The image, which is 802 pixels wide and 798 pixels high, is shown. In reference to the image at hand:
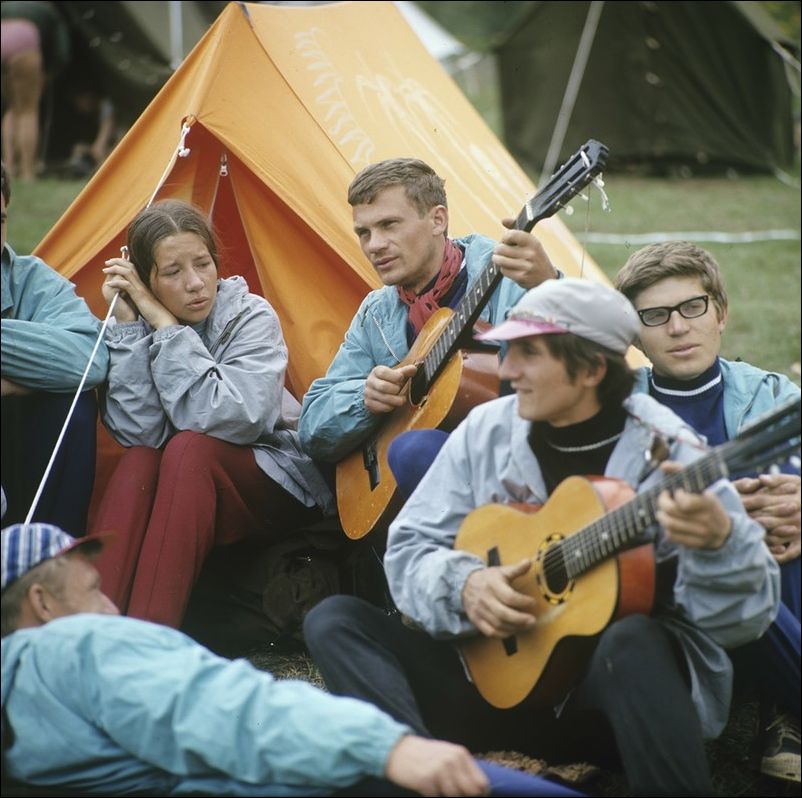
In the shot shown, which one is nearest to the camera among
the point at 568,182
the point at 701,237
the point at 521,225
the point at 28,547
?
the point at 28,547

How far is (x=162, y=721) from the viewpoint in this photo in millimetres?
2771

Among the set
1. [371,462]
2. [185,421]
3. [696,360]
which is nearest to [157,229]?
[185,421]

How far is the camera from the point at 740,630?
2.96 m

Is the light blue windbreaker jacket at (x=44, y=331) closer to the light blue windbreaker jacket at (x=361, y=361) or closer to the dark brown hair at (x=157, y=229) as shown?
the dark brown hair at (x=157, y=229)

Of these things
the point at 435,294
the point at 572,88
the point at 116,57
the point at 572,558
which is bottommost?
Answer: the point at 572,558

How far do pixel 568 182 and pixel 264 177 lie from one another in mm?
1632

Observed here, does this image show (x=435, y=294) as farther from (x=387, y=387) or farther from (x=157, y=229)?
(x=157, y=229)

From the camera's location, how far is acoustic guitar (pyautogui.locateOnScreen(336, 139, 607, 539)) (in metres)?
3.89

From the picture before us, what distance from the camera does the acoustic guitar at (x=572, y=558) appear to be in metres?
2.68

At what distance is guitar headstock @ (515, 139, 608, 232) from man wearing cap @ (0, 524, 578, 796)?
155 cm

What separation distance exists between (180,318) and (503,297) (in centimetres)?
103

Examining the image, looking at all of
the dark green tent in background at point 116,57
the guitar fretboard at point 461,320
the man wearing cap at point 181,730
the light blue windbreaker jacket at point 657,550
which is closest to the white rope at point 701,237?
the dark green tent in background at point 116,57

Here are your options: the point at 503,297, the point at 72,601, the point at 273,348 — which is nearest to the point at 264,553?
the point at 273,348

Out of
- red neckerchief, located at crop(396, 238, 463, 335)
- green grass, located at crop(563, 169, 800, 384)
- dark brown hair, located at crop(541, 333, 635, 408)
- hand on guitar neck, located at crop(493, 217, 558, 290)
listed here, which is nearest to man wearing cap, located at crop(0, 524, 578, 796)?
dark brown hair, located at crop(541, 333, 635, 408)
